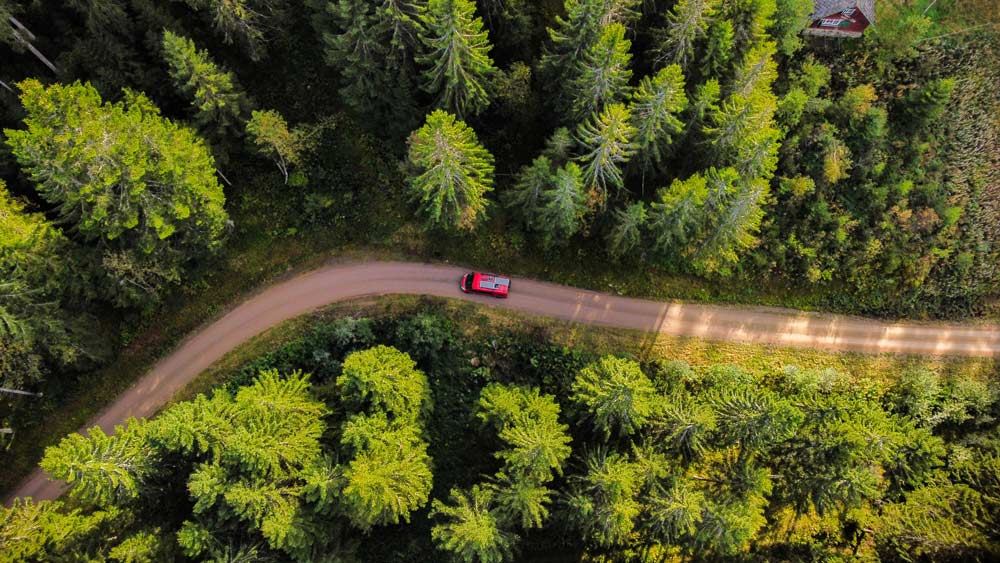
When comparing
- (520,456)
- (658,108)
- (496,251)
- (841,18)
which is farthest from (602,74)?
(841,18)

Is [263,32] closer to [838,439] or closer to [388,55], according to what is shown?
[388,55]

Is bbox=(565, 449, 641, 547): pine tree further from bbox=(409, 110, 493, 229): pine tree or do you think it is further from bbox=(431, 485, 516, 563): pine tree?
bbox=(409, 110, 493, 229): pine tree

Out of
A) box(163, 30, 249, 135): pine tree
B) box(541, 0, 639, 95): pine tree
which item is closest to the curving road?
box(163, 30, 249, 135): pine tree

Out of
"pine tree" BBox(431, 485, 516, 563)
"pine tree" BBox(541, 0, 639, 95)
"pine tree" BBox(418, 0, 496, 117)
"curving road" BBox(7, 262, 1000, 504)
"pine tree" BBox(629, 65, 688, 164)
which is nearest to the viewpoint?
"pine tree" BBox(431, 485, 516, 563)

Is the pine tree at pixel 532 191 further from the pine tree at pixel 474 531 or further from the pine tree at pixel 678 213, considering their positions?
the pine tree at pixel 474 531

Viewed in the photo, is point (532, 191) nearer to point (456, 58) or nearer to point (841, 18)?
point (456, 58)

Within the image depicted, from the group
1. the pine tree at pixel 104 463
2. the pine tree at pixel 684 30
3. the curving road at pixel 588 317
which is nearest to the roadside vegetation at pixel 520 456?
the pine tree at pixel 104 463
